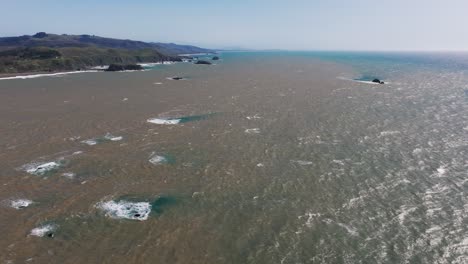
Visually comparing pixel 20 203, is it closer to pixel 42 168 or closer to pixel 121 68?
pixel 42 168

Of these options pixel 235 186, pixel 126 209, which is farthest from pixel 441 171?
pixel 126 209

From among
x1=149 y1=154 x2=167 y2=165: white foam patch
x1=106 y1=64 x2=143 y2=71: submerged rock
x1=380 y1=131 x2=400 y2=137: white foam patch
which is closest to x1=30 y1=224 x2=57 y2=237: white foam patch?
x1=149 y1=154 x2=167 y2=165: white foam patch

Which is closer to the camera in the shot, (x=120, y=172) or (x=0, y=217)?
(x=0, y=217)

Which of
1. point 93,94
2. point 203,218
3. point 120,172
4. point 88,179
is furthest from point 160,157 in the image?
point 93,94

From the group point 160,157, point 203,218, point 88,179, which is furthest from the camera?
point 160,157

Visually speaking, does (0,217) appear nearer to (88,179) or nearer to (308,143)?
(88,179)
